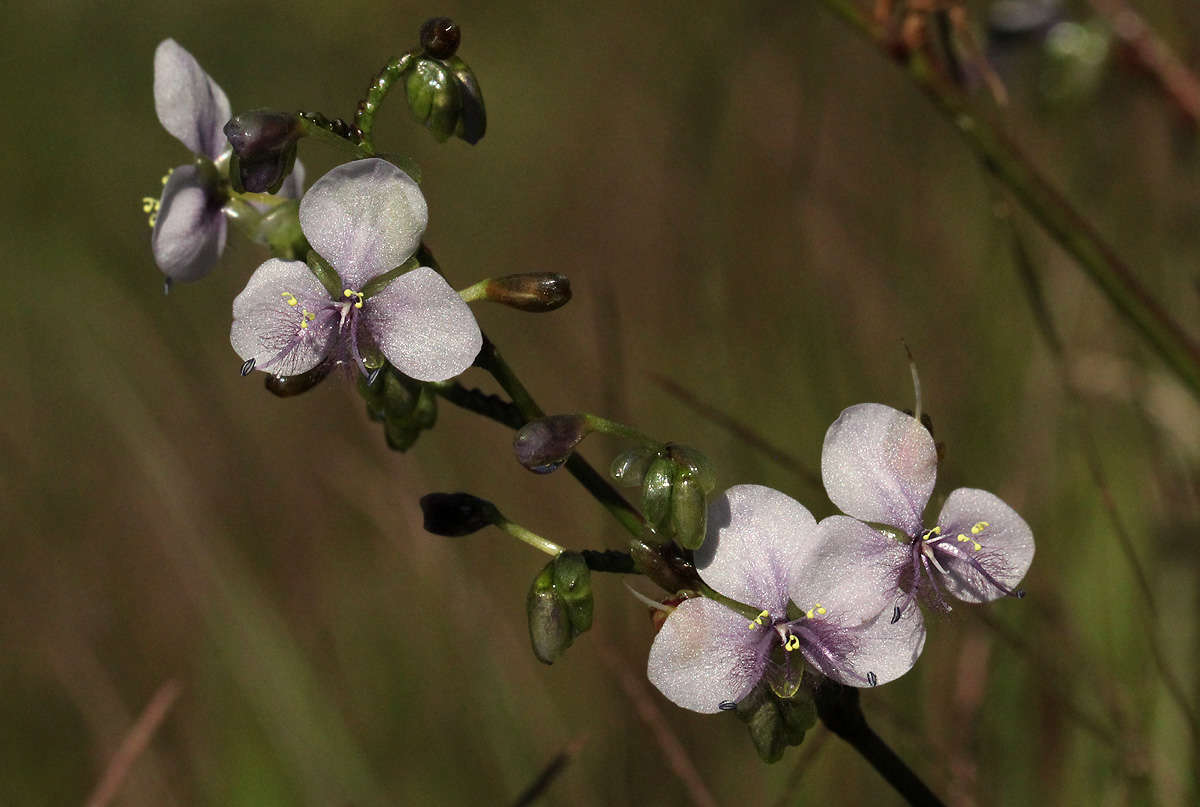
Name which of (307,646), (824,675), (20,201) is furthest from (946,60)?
(20,201)

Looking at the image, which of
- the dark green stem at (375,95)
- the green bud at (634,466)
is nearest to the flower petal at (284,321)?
the dark green stem at (375,95)

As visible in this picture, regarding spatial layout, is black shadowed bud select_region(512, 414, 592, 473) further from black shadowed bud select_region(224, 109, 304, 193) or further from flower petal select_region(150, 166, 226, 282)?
flower petal select_region(150, 166, 226, 282)

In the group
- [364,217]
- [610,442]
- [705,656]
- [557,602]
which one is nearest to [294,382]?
[364,217]

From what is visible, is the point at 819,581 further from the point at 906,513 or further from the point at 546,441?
the point at 546,441

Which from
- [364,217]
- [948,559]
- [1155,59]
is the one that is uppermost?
[364,217]

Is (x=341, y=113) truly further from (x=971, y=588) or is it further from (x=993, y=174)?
(x=971, y=588)
